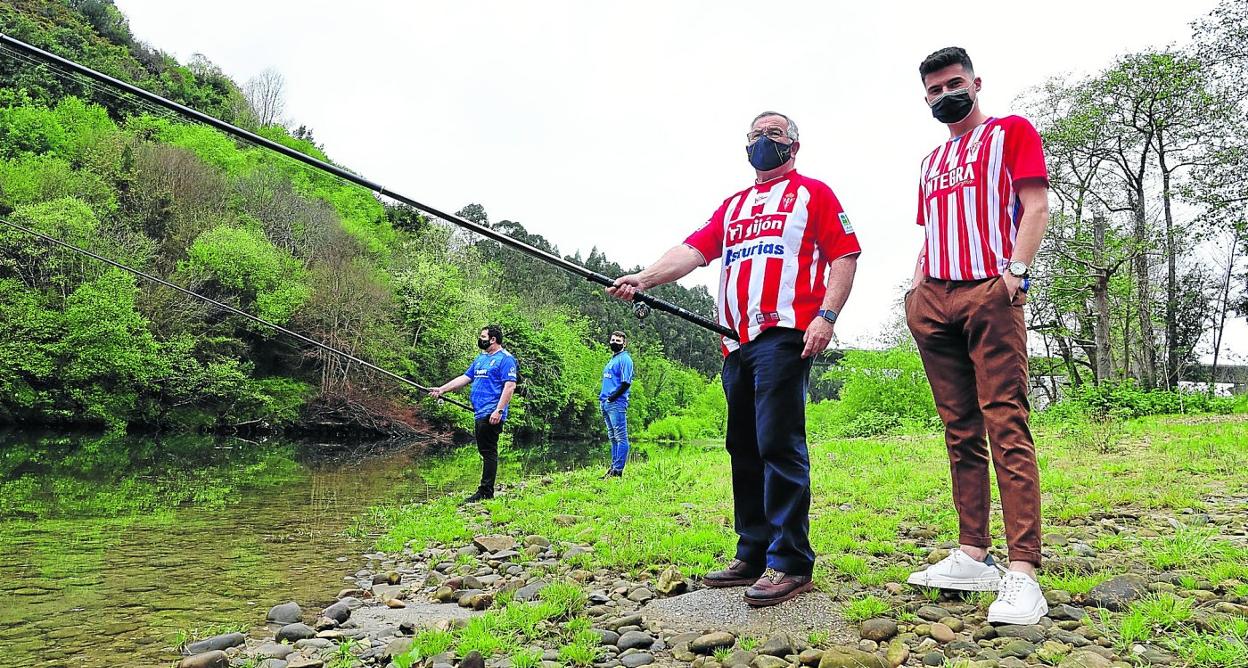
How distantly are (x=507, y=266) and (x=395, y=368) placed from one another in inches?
1505

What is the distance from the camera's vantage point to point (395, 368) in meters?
39.5

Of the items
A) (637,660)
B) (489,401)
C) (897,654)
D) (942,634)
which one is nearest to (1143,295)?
(489,401)

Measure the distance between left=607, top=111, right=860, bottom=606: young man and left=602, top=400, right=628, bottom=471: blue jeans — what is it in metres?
6.99

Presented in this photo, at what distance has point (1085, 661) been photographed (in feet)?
8.36

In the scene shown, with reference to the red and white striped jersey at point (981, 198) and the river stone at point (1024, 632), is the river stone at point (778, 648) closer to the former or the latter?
the river stone at point (1024, 632)

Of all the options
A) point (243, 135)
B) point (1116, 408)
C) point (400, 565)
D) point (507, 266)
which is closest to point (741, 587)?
→ point (400, 565)

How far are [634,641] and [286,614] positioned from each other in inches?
81.3

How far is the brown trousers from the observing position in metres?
3.18

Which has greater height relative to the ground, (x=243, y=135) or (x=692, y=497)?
(x=243, y=135)

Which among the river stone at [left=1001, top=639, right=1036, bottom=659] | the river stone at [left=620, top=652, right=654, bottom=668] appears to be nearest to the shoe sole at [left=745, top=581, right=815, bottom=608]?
the river stone at [left=620, top=652, right=654, bottom=668]

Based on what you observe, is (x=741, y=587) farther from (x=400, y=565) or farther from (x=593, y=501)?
(x=593, y=501)

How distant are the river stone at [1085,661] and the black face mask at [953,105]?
2.34 m

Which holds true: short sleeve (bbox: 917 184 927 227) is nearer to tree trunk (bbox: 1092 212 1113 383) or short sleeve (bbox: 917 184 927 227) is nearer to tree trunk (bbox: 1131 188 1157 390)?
tree trunk (bbox: 1092 212 1113 383)

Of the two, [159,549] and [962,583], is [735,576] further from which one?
[159,549]
